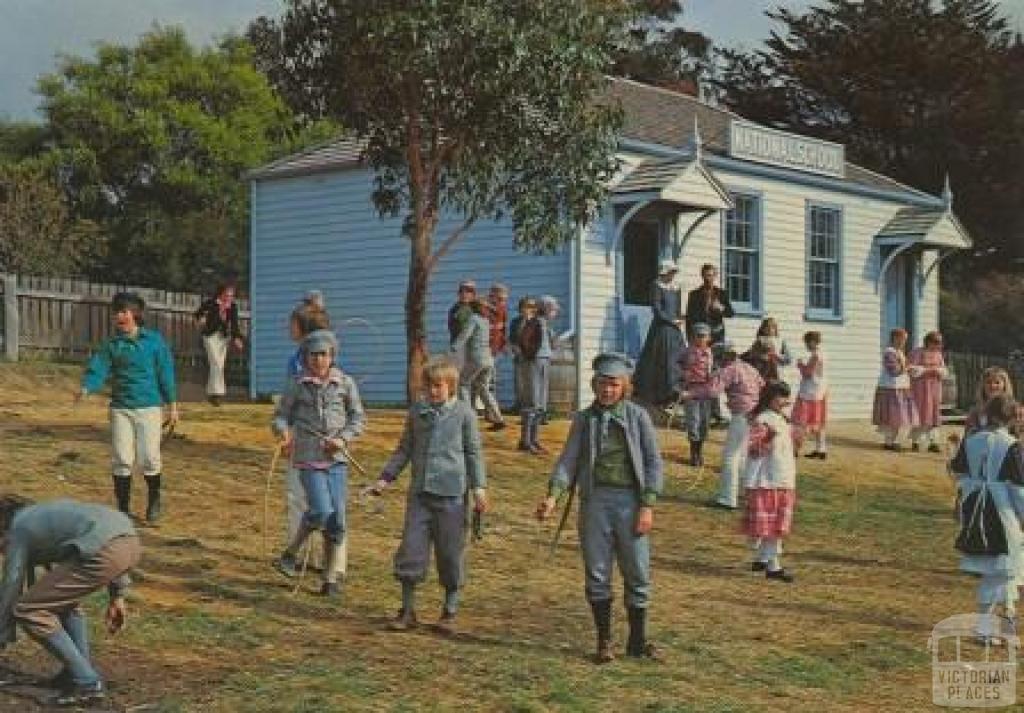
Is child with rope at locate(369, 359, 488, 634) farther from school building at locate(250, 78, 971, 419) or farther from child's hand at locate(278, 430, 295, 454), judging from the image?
school building at locate(250, 78, 971, 419)

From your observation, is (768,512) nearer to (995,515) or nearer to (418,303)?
(995,515)

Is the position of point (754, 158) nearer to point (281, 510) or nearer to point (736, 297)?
point (736, 297)

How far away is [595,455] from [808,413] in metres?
10.7

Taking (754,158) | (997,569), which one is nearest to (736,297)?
(754,158)

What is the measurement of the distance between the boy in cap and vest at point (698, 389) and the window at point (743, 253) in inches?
271

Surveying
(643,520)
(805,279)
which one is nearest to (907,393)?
(805,279)

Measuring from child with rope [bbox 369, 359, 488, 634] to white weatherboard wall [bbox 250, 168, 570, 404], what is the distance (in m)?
12.2

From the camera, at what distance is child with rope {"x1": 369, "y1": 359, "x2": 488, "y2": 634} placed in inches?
345

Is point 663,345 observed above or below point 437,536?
above

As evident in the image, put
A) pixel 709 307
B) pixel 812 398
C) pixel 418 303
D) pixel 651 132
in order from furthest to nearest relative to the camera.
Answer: pixel 651 132 < pixel 709 307 < pixel 812 398 < pixel 418 303

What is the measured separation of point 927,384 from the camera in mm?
20828

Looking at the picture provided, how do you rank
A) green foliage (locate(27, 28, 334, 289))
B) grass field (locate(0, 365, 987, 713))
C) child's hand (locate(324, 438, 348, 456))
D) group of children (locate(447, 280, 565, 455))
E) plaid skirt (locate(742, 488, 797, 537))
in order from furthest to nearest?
1. green foliage (locate(27, 28, 334, 289))
2. group of children (locate(447, 280, 565, 455))
3. plaid skirt (locate(742, 488, 797, 537))
4. child's hand (locate(324, 438, 348, 456))
5. grass field (locate(0, 365, 987, 713))

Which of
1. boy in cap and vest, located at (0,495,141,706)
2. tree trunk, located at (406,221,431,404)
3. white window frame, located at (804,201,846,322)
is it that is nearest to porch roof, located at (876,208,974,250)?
white window frame, located at (804,201,846,322)

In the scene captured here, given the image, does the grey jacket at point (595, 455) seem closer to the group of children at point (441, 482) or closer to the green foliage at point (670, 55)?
the group of children at point (441, 482)
